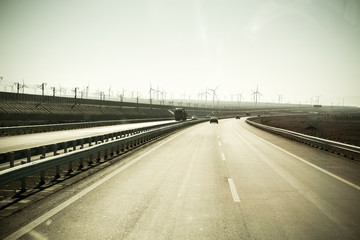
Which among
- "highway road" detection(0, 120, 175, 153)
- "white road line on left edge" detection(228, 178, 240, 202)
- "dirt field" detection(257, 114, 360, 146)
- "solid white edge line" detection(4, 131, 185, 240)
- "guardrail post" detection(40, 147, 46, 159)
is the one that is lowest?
"dirt field" detection(257, 114, 360, 146)

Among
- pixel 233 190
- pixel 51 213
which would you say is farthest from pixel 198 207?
pixel 51 213

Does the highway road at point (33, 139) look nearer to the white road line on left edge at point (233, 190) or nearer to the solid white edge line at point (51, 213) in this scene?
the solid white edge line at point (51, 213)

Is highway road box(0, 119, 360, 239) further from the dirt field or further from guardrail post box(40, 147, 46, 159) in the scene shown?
the dirt field

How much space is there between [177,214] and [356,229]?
9.89ft

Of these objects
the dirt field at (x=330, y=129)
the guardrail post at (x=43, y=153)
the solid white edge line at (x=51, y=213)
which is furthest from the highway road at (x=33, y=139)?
the dirt field at (x=330, y=129)

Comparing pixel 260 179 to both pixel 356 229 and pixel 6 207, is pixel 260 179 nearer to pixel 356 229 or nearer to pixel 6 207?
pixel 356 229

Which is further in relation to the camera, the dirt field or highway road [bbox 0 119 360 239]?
the dirt field

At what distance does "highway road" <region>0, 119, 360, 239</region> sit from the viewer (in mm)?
4355

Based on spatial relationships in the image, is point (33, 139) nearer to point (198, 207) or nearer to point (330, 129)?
point (198, 207)

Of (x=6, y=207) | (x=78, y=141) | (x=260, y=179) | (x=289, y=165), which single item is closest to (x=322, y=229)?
(x=260, y=179)

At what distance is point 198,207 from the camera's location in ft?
18.4

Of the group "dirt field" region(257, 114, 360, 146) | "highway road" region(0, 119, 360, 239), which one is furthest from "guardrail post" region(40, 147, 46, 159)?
"dirt field" region(257, 114, 360, 146)

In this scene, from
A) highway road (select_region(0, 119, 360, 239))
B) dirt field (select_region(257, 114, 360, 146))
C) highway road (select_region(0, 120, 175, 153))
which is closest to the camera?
highway road (select_region(0, 119, 360, 239))

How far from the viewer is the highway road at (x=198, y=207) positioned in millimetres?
4355
